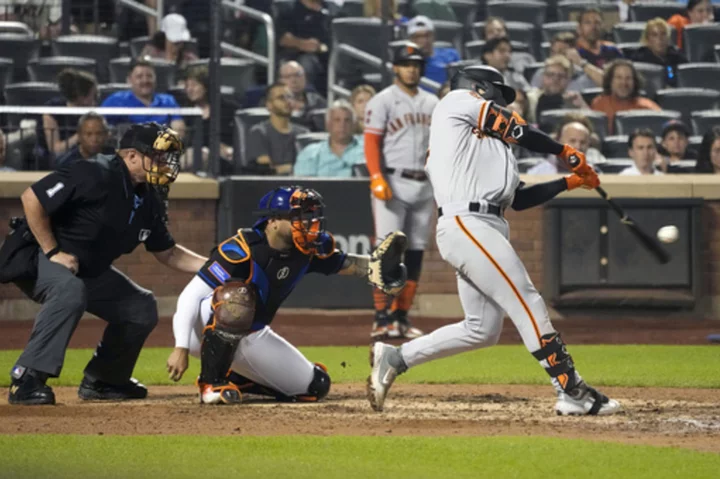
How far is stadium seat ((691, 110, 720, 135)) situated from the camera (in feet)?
42.7

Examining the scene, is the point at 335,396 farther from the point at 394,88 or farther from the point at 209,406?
Answer: the point at 394,88

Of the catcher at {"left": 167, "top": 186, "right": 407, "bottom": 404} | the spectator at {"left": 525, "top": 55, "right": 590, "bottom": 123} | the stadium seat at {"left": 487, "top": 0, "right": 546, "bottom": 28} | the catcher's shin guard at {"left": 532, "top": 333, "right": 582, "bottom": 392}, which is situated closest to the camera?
the catcher's shin guard at {"left": 532, "top": 333, "right": 582, "bottom": 392}

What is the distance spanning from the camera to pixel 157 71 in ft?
42.7

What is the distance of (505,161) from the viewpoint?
6664 millimetres

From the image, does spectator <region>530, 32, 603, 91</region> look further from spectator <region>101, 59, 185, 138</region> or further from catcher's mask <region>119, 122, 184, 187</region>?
catcher's mask <region>119, 122, 184, 187</region>

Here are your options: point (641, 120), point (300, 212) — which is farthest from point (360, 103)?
point (300, 212)

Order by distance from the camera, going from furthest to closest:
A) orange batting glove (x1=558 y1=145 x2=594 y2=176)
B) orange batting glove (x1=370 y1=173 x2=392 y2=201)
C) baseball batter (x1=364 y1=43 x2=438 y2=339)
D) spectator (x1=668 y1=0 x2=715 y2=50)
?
spectator (x1=668 y1=0 x2=715 y2=50) → baseball batter (x1=364 y1=43 x2=438 y2=339) → orange batting glove (x1=370 y1=173 x2=392 y2=201) → orange batting glove (x1=558 y1=145 x2=594 y2=176)

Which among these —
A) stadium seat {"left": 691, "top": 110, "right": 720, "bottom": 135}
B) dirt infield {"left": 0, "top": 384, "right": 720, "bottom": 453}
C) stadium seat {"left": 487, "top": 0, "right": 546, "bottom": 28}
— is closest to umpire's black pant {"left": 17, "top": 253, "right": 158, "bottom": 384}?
dirt infield {"left": 0, "top": 384, "right": 720, "bottom": 453}

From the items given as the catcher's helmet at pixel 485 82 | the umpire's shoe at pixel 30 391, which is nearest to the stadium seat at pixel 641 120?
the catcher's helmet at pixel 485 82

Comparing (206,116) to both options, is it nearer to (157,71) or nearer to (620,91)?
(157,71)

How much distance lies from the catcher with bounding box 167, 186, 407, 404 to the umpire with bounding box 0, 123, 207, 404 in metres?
0.47

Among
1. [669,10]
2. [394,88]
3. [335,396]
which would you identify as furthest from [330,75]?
[335,396]

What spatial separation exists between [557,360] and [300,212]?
1454mm

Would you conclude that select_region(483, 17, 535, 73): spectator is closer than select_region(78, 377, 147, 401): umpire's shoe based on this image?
No
